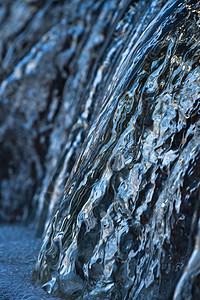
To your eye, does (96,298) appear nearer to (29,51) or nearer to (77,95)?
(77,95)

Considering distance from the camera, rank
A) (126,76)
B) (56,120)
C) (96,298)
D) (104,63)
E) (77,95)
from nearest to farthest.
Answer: (96,298)
(126,76)
(104,63)
(77,95)
(56,120)

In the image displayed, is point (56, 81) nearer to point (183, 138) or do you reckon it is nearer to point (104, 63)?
point (104, 63)

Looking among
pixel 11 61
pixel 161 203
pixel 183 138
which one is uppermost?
pixel 11 61

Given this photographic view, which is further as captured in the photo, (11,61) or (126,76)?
(11,61)

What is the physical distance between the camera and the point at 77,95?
88.7 inches

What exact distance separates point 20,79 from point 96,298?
1.68m

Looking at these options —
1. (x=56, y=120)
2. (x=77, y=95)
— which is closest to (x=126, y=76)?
(x=77, y=95)

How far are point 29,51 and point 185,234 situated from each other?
176 centimetres

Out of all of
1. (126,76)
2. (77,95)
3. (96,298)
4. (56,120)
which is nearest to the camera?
(96,298)

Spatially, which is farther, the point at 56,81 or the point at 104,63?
the point at 56,81

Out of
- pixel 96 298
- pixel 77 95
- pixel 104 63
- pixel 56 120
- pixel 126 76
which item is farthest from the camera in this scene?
pixel 56 120

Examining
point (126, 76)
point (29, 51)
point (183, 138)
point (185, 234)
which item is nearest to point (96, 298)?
point (185, 234)

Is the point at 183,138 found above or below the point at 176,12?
below

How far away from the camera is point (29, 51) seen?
2.49 metres
